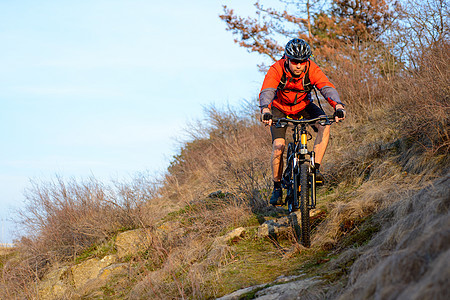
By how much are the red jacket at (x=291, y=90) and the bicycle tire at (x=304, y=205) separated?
3.03 feet

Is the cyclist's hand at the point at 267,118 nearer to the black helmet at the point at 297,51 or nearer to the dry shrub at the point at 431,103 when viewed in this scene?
the black helmet at the point at 297,51

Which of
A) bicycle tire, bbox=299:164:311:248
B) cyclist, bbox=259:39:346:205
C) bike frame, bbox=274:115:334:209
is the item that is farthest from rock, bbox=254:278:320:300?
cyclist, bbox=259:39:346:205

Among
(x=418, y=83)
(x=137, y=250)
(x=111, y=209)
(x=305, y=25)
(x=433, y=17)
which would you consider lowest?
(x=137, y=250)

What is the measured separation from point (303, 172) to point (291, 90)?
126 centimetres

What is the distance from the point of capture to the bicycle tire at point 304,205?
504cm

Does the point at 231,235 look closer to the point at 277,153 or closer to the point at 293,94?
the point at 277,153

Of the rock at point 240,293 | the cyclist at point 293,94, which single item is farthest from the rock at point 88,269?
the rock at point 240,293

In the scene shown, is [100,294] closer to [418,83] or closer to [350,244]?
[350,244]

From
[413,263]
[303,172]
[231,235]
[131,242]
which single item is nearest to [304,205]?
[303,172]

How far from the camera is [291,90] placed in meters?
5.90

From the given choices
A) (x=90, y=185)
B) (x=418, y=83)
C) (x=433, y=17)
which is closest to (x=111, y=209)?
(x=90, y=185)

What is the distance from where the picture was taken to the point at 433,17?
7.57 m

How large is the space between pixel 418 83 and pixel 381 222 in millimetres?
2618

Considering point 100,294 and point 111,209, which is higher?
point 111,209
